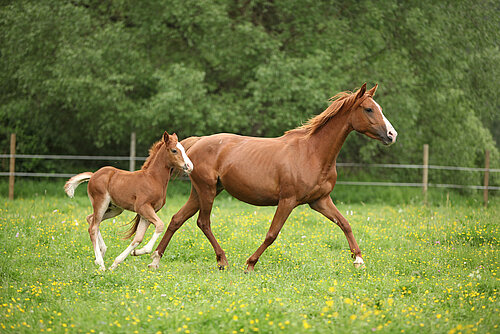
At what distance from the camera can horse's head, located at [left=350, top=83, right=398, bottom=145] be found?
7.05 m

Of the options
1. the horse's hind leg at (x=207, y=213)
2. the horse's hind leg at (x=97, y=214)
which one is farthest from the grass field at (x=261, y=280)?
the horse's hind leg at (x=97, y=214)

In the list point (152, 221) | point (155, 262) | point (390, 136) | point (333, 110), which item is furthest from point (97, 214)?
point (390, 136)

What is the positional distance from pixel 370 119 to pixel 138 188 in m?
3.12

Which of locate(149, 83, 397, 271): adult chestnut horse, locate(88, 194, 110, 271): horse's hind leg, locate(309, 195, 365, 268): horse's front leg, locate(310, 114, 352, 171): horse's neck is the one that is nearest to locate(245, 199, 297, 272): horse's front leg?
locate(149, 83, 397, 271): adult chestnut horse

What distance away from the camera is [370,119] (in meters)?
7.14

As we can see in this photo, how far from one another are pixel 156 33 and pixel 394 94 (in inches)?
301

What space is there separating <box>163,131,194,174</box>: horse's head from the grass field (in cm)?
136

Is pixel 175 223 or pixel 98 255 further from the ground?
pixel 175 223

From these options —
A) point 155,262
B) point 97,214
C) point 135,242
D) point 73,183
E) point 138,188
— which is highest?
point 138,188

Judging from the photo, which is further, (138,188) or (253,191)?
(253,191)

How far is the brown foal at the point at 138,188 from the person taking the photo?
7004 millimetres

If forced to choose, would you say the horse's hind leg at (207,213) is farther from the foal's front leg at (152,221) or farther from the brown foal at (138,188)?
the foal's front leg at (152,221)

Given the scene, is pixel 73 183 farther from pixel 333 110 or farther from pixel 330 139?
pixel 333 110

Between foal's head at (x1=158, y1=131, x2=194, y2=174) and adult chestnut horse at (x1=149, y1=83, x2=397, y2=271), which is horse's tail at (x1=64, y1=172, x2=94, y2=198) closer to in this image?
foal's head at (x1=158, y1=131, x2=194, y2=174)
